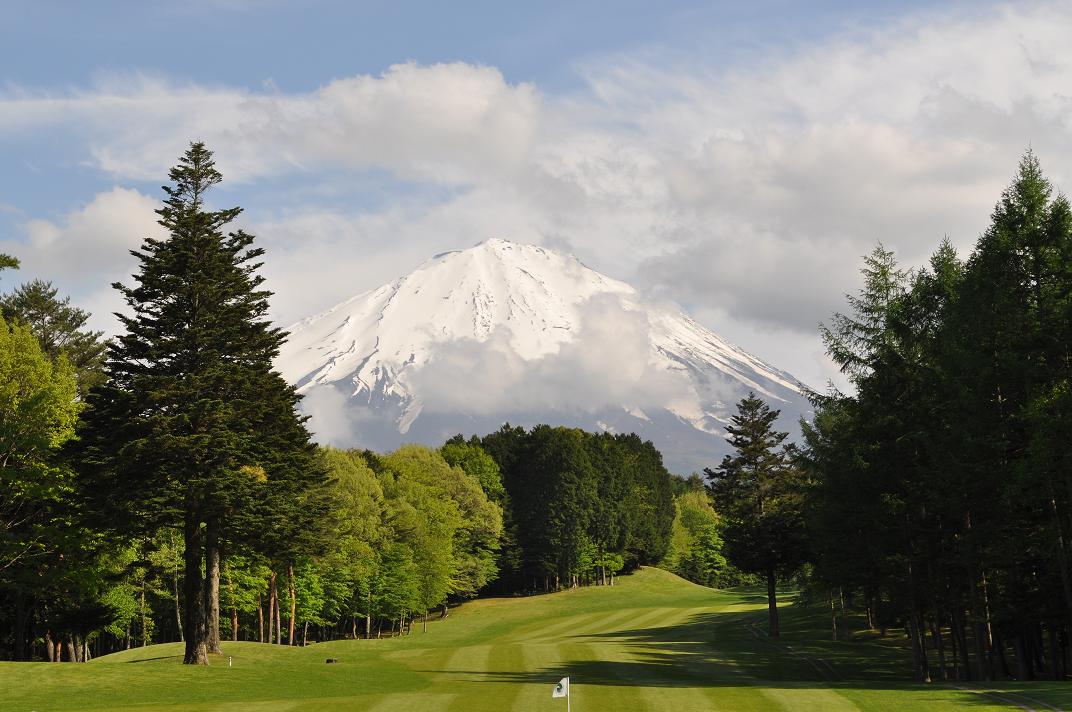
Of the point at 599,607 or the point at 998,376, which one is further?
the point at 599,607

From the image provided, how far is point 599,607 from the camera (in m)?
104

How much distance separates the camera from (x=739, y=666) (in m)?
47.5

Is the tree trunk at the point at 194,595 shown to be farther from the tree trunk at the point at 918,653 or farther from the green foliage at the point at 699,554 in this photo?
the green foliage at the point at 699,554

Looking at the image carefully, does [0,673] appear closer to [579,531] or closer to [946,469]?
[946,469]

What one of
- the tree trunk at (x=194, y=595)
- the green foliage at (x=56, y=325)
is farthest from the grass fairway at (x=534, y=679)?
the green foliage at (x=56, y=325)

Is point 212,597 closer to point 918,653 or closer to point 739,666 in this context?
point 739,666

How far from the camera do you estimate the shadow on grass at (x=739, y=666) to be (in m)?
38.9

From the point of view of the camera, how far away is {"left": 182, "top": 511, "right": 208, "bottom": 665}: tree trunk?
41312mm

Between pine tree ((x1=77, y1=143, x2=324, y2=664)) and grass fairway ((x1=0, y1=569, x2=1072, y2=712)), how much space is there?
4.69 metres

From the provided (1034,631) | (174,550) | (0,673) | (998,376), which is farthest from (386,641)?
(998,376)

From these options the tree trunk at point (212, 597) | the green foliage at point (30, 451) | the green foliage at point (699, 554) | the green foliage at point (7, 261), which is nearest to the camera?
the green foliage at point (7, 261)

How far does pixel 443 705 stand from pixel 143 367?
1991 centimetres

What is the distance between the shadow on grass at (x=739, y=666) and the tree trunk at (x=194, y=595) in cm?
1118

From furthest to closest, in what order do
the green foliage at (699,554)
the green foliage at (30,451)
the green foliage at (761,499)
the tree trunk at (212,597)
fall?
the green foliage at (699,554)
the green foliage at (761,499)
the tree trunk at (212,597)
the green foliage at (30,451)
